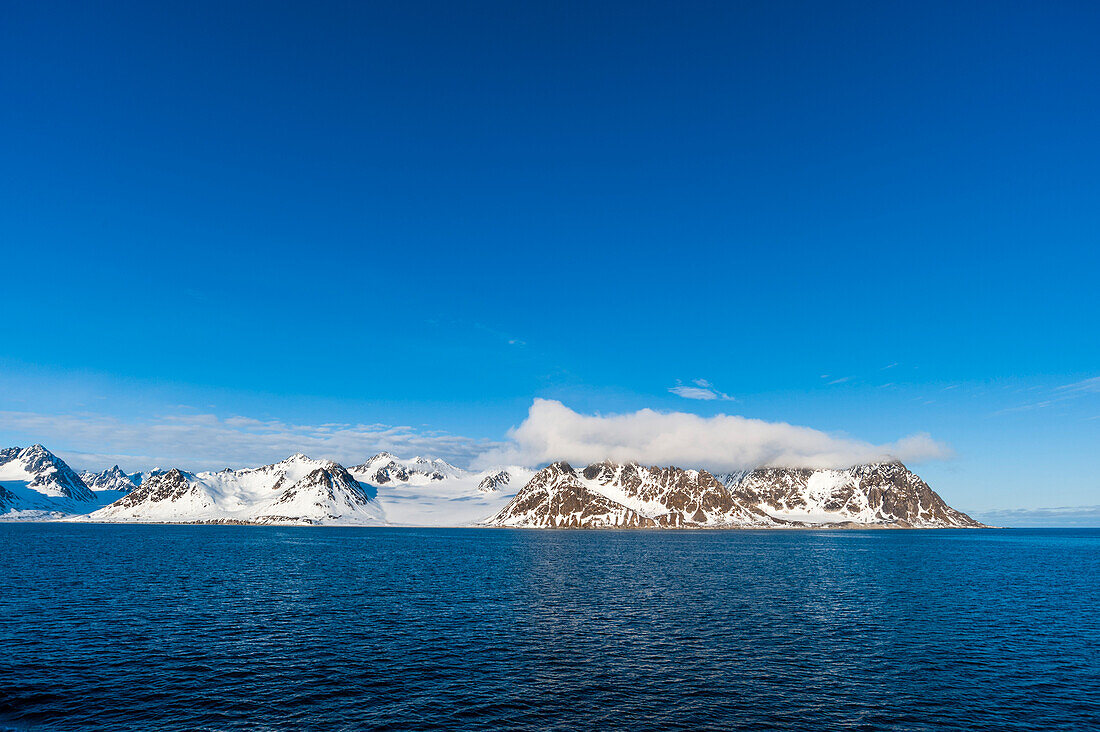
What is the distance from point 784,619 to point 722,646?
74.8ft

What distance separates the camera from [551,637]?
7750 cm

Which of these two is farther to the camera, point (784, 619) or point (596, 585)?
point (596, 585)

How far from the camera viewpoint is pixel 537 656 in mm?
68000

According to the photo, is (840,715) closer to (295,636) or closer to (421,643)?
(421,643)

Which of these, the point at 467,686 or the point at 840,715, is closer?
the point at 840,715

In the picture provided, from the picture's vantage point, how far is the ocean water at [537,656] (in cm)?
5012

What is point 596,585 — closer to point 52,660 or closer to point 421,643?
point 421,643

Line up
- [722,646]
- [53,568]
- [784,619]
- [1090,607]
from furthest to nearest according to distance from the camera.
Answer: [53,568] → [1090,607] → [784,619] → [722,646]

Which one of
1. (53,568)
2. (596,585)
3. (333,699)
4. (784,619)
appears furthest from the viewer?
(53,568)

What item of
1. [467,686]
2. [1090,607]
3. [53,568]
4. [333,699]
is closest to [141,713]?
[333,699]

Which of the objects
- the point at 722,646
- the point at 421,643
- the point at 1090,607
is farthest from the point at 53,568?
the point at 1090,607

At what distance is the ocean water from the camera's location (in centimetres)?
5012

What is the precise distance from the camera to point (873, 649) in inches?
2872

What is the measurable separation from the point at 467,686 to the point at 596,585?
76024 mm
